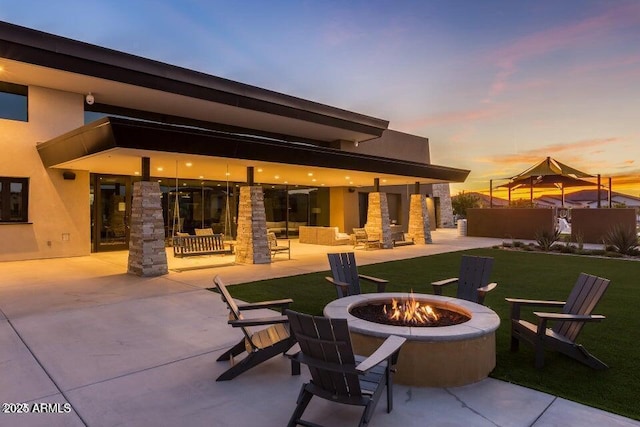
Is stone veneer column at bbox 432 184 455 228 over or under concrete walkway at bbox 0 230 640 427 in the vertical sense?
over

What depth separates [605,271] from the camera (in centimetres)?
1125

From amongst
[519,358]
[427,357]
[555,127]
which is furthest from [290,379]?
[555,127]

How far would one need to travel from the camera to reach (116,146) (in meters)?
8.64

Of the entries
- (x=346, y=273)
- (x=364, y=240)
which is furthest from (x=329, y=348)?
(x=364, y=240)

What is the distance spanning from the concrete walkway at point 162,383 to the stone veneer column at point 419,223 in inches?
563

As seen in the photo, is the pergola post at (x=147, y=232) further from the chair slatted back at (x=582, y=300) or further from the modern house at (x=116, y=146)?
the chair slatted back at (x=582, y=300)

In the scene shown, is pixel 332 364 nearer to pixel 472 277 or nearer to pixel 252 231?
pixel 472 277

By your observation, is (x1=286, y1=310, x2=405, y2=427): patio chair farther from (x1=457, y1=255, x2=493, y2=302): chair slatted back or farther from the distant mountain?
the distant mountain

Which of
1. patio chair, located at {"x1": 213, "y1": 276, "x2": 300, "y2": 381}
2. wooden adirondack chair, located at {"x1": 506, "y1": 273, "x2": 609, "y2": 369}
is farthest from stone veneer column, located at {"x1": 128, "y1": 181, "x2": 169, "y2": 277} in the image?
wooden adirondack chair, located at {"x1": 506, "y1": 273, "x2": 609, "y2": 369}

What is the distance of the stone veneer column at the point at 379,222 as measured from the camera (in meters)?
17.6

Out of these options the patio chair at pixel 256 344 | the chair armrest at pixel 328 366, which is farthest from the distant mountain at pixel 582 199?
the chair armrest at pixel 328 366

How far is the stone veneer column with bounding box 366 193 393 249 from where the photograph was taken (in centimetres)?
1759

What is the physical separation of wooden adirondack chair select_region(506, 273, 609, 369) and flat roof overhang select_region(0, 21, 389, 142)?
14.4m

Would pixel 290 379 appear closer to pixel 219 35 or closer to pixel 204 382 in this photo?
pixel 204 382
